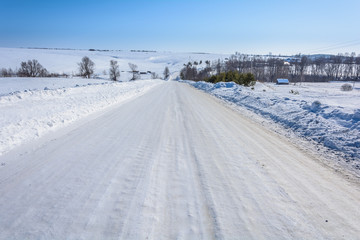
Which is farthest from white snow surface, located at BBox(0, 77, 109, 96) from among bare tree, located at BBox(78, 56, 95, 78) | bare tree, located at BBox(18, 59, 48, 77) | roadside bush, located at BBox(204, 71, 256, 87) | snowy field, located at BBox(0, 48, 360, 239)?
bare tree, located at BBox(78, 56, 95, 78)

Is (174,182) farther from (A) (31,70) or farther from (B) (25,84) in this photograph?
(A) (31,70)

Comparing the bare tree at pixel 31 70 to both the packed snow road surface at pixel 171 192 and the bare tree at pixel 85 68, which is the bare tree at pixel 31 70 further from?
the packed snow road surface at pixel 171 192

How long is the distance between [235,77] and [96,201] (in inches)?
1288

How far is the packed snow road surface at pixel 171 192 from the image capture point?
226cm

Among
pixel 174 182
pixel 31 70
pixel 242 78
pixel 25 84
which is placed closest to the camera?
pixel 174 182

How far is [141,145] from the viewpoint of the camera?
4891 mm

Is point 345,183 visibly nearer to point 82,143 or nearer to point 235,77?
point 82,143

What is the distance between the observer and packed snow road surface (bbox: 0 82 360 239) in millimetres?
2262

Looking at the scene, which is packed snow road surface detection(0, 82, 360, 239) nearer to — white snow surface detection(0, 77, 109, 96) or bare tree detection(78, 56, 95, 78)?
white snow surface detection(0, 77, 109, 96)

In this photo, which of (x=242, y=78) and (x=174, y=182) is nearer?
(x=174, y=182)

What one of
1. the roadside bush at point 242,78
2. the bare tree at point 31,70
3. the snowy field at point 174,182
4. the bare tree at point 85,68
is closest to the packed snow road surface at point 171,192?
the snowy field at point 174,182

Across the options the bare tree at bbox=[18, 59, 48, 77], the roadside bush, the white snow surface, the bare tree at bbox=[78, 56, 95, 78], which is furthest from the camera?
the bare tree at bbox=[78, 56, 95, 78]

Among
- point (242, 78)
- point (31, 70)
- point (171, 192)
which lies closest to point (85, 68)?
point (31, 70)

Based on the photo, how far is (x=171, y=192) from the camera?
296cm
